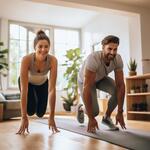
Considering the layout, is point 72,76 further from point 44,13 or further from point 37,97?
point 37,97

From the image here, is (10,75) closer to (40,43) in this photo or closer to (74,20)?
(74,20)

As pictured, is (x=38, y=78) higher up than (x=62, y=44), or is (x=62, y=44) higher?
(x=62, y=44)

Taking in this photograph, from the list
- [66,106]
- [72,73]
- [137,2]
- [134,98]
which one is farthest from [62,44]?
[134,98]

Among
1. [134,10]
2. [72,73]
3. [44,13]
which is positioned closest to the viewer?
[134,10]

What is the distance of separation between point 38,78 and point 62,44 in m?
5.40

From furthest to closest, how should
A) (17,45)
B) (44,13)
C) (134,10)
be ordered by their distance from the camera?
(17,45), (44,13), (134,10)

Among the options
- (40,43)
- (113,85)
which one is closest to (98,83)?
(113,85)

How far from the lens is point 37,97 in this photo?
2.74m

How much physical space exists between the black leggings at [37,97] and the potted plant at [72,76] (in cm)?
405

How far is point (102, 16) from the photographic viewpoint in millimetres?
6781

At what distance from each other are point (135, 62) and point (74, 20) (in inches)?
112

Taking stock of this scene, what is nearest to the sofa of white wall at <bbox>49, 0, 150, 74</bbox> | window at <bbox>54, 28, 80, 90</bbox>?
white wall at <bbox>49, 0, 150, 74</bbox>

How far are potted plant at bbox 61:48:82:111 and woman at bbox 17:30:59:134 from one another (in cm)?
412

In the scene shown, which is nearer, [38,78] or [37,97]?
[38,78]
